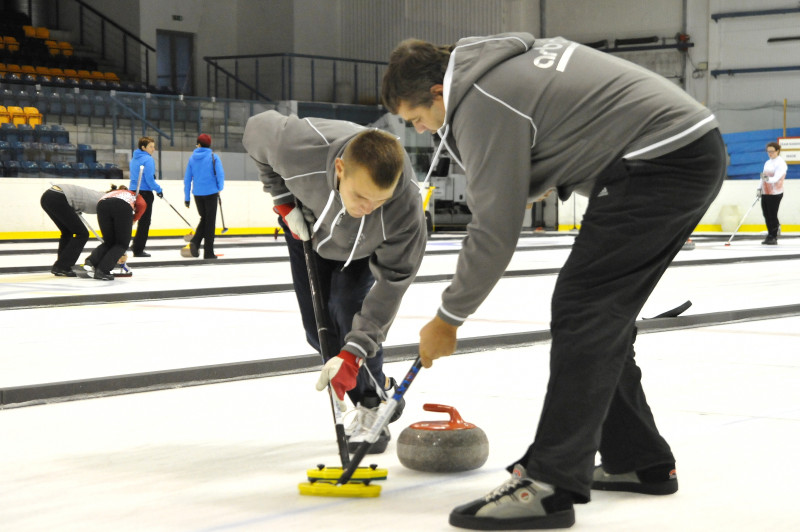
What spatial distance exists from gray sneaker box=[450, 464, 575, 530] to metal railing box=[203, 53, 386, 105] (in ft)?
88.9

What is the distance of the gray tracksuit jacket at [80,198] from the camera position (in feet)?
38.9

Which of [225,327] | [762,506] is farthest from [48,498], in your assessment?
[225,327]

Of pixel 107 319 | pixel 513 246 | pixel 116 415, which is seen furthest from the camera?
pixel 107 319

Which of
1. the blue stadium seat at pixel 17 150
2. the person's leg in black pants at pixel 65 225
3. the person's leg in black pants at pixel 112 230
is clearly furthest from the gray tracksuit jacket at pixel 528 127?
the blue stadium seat at pixel 17 150

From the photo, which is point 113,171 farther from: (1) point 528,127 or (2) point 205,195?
(1) point 528,127

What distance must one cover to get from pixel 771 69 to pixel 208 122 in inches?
600

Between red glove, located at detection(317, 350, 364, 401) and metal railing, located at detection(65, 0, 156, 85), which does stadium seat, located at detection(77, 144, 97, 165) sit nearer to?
metal railing, located at detection(65, 0, 156, 85)

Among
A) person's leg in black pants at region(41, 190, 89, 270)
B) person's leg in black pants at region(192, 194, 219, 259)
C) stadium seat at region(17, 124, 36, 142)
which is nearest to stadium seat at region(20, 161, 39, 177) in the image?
stadium seat at region(17, 124, 36, 142)

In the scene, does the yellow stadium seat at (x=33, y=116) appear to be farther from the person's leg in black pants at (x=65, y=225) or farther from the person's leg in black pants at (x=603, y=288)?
the person's leg in black pants at (x=603, y=288)

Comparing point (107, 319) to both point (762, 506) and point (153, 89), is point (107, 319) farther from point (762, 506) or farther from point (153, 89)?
point (153, 89)

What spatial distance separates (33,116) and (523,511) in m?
20.4

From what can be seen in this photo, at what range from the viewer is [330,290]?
421 cm

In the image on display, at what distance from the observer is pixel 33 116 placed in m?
21.6

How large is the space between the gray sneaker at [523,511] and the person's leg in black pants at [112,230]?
9122 mm
